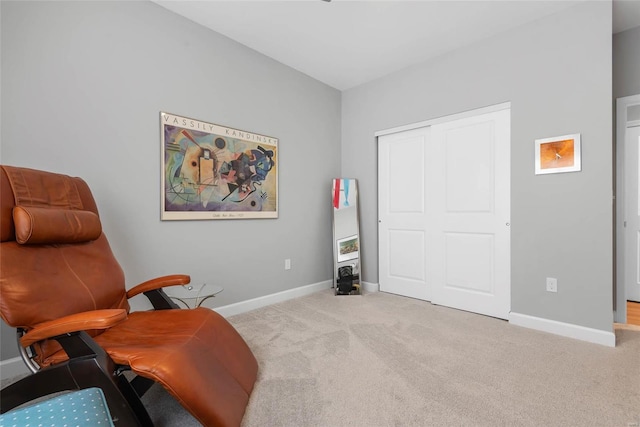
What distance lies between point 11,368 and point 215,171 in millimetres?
1903

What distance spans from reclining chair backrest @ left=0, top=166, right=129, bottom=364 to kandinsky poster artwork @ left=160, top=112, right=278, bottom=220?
776 millimetres

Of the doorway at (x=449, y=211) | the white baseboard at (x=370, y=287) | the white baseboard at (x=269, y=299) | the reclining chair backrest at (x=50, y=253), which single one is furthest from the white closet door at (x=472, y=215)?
the reclining chair backrest at (x=50, y=253)

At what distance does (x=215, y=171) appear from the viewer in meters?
2.81

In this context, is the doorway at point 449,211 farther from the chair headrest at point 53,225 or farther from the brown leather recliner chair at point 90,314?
the chair headrest at point 53,225

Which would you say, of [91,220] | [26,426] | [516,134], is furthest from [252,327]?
[516,134]

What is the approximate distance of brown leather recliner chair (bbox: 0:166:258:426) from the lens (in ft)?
3.94

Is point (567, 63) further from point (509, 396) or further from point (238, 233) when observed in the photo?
point (238, 233)

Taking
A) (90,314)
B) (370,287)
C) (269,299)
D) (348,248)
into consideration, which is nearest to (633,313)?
(370,287)

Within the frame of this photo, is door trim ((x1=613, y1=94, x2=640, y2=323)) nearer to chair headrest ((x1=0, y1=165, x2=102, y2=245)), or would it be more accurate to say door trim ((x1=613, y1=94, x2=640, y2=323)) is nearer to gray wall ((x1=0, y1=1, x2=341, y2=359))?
gray wall ((x1=0, y1=1, x2=341, y2=359))

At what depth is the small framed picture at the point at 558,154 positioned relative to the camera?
95.6 inches

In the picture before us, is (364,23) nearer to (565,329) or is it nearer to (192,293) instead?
(192,293)

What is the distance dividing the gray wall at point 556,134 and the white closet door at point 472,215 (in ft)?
0.38

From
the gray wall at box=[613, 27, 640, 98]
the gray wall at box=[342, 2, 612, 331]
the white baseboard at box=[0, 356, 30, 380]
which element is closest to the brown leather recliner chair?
the white baseboard at box=[0, 356, 30, 380]

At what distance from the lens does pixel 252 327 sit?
8.58 feet
